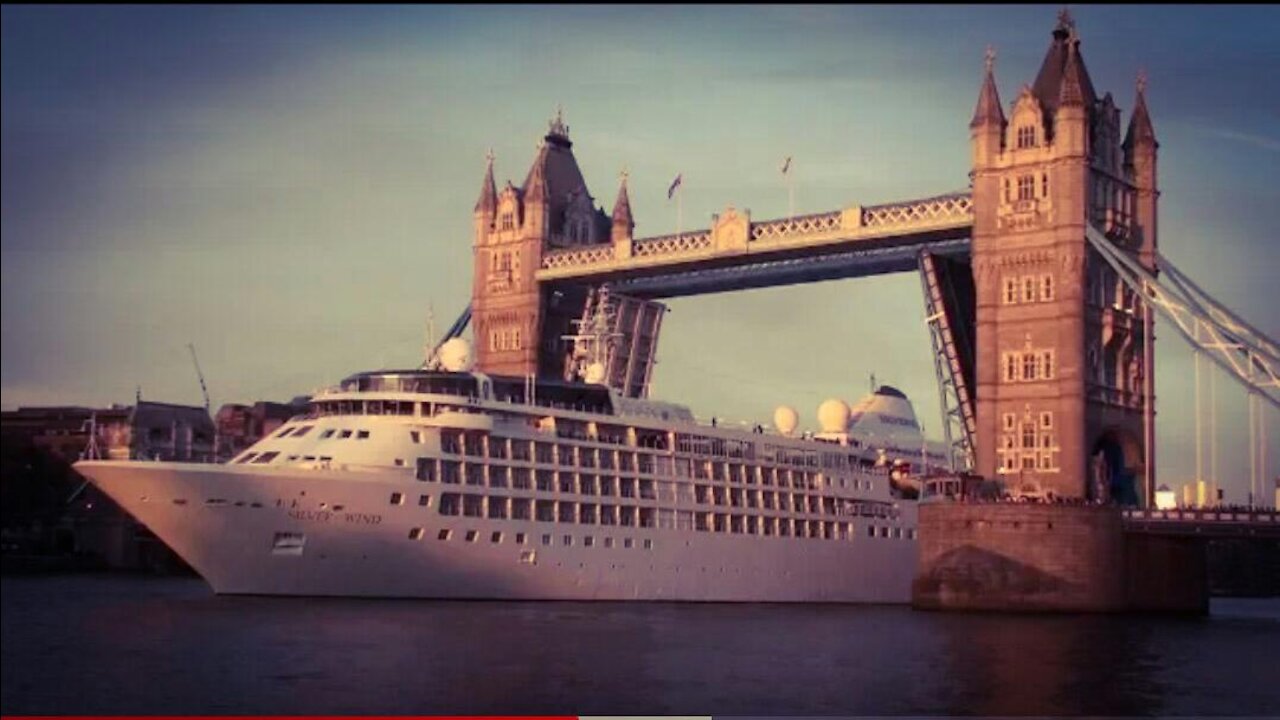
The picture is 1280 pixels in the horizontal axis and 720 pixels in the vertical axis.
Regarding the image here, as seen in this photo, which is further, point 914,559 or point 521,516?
point 914,559

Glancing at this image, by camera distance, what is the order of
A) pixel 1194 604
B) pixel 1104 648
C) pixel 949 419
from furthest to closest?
pixel 949 419
pixel 1194 604
pixel 1104 648

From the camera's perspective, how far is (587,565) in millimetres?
83062

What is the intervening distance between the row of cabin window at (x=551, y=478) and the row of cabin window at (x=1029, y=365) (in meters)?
12.8

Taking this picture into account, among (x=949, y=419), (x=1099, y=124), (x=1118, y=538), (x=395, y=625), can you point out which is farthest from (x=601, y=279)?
(x=395, y=625)

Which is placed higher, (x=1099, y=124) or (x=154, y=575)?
(x=1099, y=124)

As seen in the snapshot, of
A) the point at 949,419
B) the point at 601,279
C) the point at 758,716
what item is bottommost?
the point at 758,716

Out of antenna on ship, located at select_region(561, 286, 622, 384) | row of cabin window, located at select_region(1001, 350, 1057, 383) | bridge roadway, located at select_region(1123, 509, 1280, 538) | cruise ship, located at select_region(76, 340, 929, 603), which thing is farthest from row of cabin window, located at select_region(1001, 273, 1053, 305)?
antenna on ship, located at select_region(561, 286, 622, 384)

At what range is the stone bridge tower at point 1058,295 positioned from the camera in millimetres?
92250

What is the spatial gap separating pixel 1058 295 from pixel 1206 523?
15.3 metres

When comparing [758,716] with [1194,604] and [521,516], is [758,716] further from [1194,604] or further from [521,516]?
[1194,604]

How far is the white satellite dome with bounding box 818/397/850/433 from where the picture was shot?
107812 millimetres

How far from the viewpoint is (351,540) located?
73.5 metres

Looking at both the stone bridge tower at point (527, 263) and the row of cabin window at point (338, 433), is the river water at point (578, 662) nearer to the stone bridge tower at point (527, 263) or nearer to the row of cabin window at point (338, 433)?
the row of cabin window at point (338, 433)

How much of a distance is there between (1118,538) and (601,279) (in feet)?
143
